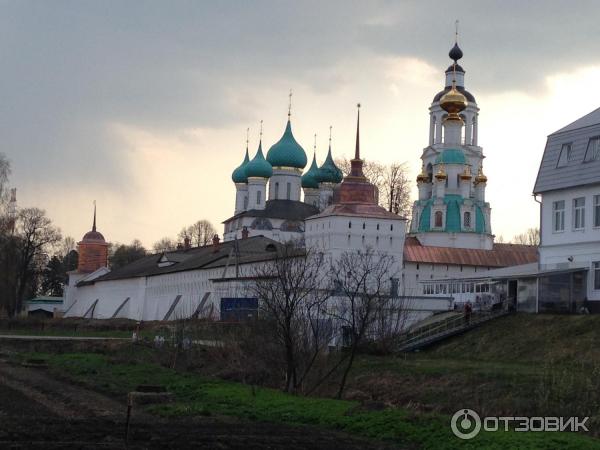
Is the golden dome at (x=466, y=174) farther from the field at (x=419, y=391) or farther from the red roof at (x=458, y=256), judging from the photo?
the field at (x=419, y=391)

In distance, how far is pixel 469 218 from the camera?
70.1 m

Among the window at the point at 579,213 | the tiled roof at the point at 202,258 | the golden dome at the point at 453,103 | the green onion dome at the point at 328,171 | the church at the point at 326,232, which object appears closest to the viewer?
the window at the point at 579,213

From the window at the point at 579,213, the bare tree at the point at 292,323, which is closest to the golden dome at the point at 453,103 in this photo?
the window at the point at 579,213

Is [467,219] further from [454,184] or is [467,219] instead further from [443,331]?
[443,331]

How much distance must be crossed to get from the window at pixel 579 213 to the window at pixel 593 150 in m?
1.32

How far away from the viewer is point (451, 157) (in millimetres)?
71562

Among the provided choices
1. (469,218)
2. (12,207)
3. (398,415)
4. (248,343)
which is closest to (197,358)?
(248,343)

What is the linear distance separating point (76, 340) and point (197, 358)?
1409cm

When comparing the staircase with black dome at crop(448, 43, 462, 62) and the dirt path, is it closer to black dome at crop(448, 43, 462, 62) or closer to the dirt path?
the dirt path

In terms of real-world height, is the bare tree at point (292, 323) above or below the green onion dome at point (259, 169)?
below

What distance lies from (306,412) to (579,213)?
1592 centimetres

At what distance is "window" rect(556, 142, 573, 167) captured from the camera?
34438 mm

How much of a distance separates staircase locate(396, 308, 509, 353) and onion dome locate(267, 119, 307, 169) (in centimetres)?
5376

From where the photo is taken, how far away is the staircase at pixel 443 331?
3469cm
